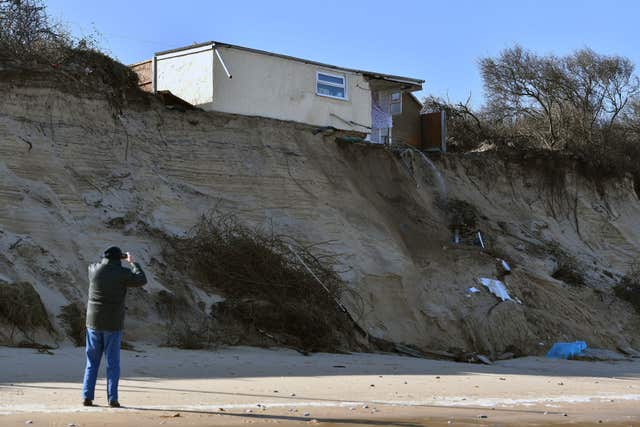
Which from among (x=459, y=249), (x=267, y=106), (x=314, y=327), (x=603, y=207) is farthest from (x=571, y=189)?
(x=314, y=327)

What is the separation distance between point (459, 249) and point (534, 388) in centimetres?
899

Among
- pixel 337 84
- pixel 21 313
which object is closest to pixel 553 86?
pixel 337 84

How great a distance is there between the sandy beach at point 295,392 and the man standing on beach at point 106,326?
Answer: 0.24 metres

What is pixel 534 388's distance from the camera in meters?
12.4

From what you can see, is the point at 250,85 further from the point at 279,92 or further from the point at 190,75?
the point at 190,75

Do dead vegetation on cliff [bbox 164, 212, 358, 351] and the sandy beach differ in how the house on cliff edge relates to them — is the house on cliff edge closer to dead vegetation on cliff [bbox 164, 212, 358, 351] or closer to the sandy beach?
dead vegetation on cliff [bbox 164, 212, 358, 351]

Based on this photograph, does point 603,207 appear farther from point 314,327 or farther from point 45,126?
point 45,126

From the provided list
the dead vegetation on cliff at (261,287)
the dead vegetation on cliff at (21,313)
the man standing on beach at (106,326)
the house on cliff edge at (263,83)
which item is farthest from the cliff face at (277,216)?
the man standing on beach at (106,326)

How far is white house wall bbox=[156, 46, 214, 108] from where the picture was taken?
20781mm

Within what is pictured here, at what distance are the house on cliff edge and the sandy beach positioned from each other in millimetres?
7937

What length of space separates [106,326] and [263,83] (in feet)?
43.0

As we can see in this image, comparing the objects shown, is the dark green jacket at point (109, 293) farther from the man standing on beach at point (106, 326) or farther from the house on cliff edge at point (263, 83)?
the house on cliff edge at point (263, 83)

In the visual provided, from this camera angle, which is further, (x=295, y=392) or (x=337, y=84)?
(x=337, y=84)

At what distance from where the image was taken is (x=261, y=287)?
16.5 m
